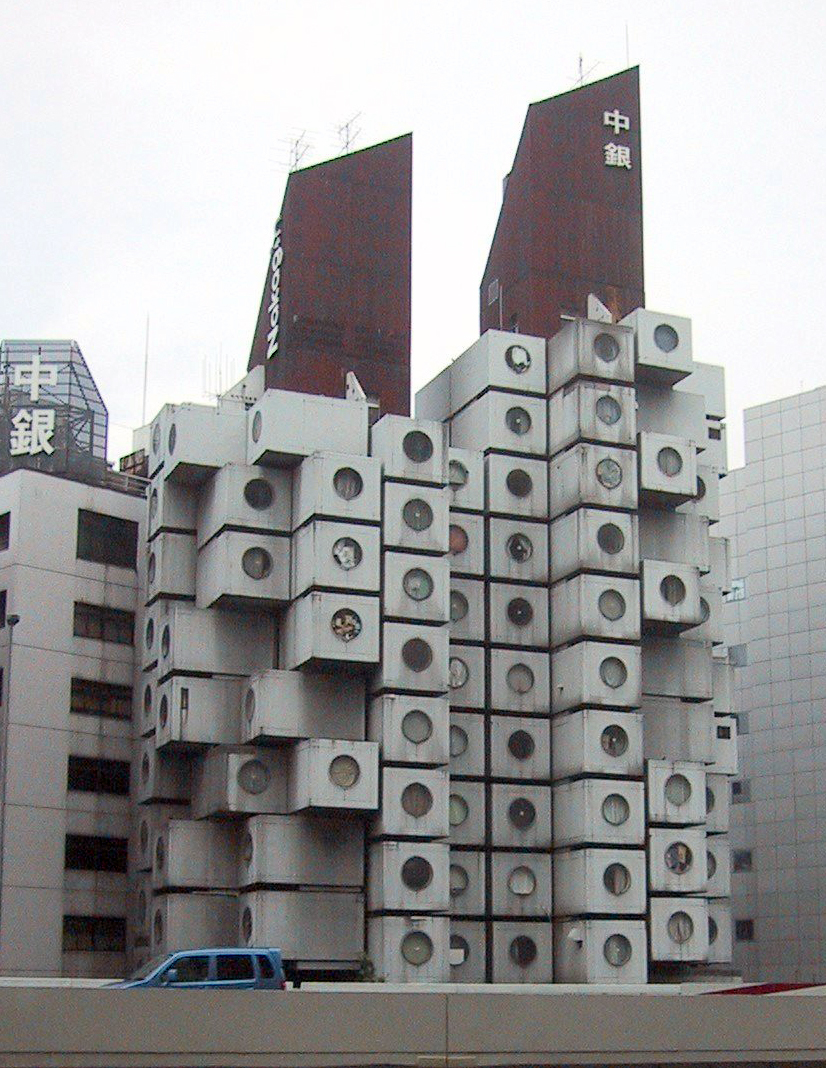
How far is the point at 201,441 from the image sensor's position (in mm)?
75750

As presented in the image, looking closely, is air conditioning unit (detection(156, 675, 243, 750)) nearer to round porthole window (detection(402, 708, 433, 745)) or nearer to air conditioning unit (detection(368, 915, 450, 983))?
round porthole window (detection(402, 708, 433, 745))

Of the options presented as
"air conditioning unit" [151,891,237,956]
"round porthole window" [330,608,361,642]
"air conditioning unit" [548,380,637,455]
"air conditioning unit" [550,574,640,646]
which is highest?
"air conditioning unit" [548,380,637,455]

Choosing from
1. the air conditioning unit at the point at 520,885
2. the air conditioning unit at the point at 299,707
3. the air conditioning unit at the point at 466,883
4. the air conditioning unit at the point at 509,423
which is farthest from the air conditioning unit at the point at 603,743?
the air conditioning unit at the point at 509,423

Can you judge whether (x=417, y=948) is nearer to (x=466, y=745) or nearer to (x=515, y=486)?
(x=466, y=745)

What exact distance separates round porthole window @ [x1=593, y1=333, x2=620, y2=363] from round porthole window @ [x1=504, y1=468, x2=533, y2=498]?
5.99 metres

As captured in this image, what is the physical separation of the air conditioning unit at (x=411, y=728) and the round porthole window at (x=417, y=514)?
6980 mm

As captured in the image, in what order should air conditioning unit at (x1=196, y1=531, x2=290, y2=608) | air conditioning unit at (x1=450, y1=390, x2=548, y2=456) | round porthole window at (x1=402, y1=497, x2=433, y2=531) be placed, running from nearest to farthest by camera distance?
air conditioning unit at (x1=196, y1=531, x2=290, y2=608) → round porthole window at (x1=402, y1=497, x2=433, y2=531) → air conditioning unit at (x1=450, y1=390, x2=548, y2=456)

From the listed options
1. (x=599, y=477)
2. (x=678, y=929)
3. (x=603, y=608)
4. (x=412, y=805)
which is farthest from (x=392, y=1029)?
(x=599, y=477)

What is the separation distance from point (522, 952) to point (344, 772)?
38.3ft

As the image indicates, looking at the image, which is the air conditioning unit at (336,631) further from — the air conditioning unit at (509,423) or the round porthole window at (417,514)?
the air conditioning unit at (509,423)

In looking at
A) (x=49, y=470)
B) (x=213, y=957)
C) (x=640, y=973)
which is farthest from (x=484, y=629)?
(x=213, y=957)

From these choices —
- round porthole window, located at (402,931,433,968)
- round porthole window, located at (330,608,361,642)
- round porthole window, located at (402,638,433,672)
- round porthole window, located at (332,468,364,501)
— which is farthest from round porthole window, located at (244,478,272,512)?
round porthole window, located at (402,931,433,968)

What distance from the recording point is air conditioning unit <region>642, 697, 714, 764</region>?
257 feet

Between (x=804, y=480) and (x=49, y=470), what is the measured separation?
40574 millimetres
